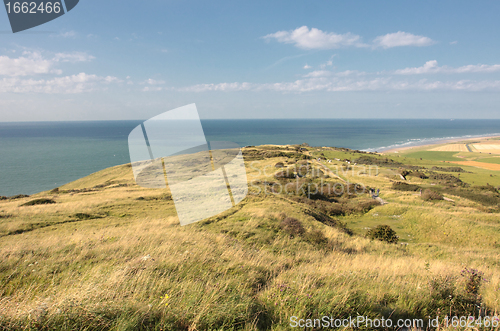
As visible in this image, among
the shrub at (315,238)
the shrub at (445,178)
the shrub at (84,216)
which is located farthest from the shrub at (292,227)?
the shrub at (445,178)

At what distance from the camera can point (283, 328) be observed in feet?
11.2

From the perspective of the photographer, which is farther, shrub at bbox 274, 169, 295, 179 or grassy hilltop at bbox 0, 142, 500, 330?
shrub at bbox 274, 169, 295, 179

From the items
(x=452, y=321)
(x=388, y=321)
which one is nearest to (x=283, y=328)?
(x=388, y=321)

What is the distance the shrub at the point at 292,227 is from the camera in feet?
42.9

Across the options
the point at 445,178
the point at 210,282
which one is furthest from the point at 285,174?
the point at 210,282

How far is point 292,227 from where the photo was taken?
1370cm

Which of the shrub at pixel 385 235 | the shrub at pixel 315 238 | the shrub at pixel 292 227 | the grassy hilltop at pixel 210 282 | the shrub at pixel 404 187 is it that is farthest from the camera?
the shrub at pixel 404 187

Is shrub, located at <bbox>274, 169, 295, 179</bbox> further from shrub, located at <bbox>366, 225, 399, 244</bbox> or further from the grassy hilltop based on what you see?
the grassy hilltop

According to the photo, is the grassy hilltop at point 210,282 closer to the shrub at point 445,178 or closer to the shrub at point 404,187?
the shrub at point 404,187

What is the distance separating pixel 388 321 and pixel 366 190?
3380 cm

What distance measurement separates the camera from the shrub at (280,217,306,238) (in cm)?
1306

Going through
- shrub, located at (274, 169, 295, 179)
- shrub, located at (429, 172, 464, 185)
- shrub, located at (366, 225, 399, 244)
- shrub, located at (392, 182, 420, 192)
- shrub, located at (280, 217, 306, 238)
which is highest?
shrub, located at (280, 217, 306, 238)

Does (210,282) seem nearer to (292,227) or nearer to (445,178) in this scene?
(292,227)

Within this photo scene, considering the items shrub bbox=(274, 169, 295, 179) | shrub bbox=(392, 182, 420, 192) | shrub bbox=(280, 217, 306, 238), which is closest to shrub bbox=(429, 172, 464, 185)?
shrub bbox=(392, 182, 420, 192)
